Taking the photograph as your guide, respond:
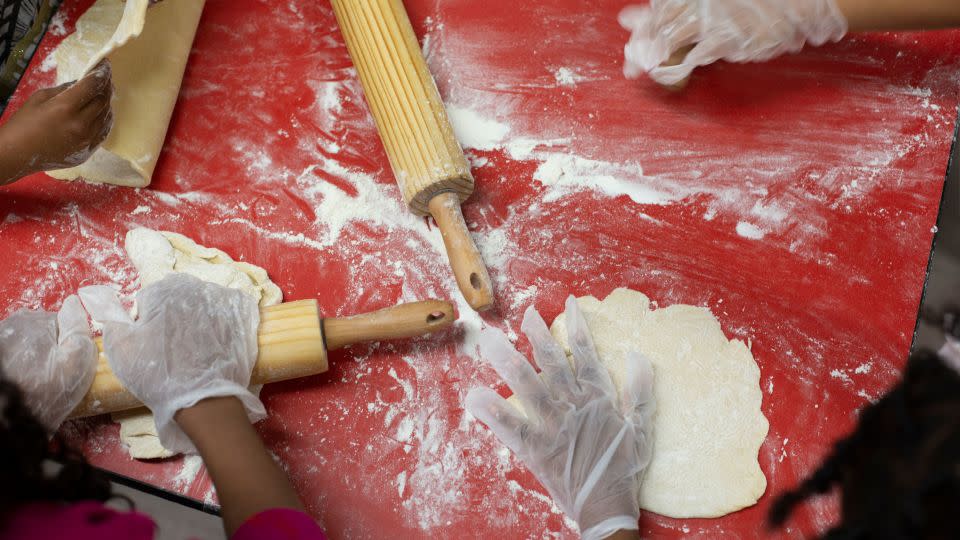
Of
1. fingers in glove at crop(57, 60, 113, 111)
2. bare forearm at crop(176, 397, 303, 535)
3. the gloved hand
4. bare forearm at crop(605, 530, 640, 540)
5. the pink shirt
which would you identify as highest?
fingers in glove at crop(57, 60, 113, 111)

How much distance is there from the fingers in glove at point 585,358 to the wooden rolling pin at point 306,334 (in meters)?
0.26

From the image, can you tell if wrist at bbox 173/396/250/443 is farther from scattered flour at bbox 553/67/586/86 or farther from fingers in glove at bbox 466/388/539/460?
scattered flour at bbox 553/67/586/86

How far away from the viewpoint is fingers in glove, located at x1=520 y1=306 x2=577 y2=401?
1.41 meters

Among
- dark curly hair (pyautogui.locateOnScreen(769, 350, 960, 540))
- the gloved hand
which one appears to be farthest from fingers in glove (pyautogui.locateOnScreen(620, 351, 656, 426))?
dark curly hair (pyautogui.locateOnScreen(769, 350, 960, 540))

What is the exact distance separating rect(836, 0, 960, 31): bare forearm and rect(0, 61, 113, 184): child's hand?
1.63 metres

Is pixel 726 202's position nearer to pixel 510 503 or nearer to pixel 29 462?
pixel 510 503

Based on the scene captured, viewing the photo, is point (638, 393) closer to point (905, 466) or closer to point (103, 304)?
point (905, 466)

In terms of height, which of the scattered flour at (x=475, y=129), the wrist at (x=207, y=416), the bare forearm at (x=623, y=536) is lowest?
the bare forearm at (x=623, y=536)

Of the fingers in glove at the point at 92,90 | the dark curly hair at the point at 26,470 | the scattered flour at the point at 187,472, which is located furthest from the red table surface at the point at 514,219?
the dark curly hair at the point at 26,470

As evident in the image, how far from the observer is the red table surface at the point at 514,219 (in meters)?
1.40

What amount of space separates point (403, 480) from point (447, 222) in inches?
21.0

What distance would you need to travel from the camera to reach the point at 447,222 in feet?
4.73

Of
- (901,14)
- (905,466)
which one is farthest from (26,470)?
(901,14)

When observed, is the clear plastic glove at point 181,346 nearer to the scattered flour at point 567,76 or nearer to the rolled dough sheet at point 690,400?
the rolled dough sheet at point 690,400
